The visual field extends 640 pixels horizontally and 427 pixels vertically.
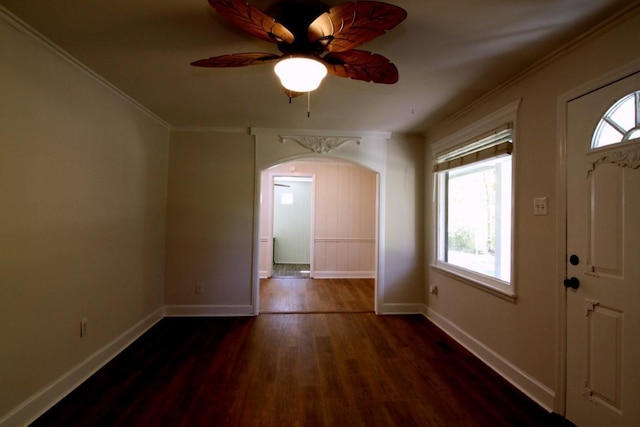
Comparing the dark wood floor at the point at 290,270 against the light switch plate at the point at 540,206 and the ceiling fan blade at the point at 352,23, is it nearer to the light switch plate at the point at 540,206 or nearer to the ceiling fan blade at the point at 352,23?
the light switch plate at the point at 540,206

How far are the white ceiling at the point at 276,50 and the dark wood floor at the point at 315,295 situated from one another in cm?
255

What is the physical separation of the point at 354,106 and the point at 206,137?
1.93 meters

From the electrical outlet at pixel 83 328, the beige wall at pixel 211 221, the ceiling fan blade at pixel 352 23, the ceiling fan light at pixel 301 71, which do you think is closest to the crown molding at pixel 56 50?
the beige wall at pixel 211 221

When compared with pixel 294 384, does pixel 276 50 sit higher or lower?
higher

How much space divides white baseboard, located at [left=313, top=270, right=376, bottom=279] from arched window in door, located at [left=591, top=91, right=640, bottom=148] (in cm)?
470

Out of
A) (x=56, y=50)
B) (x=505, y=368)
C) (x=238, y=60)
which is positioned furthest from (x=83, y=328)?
(x=505, y=368)

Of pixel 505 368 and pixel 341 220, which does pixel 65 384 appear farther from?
pixel 341 220

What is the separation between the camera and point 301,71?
4.80 ft

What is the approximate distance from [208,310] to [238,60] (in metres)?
3.02

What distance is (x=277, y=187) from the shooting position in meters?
8.12

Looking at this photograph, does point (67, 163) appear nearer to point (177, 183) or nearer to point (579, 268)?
point (177, 183)

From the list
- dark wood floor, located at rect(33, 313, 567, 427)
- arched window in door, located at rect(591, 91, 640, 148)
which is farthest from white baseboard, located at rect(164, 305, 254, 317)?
arched window in door, located at rect(591, 91, 640, 148)

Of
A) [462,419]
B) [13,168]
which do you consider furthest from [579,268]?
[13,168]

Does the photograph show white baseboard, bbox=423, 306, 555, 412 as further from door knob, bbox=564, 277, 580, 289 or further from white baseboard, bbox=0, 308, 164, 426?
white baseboard, bbox=0, 308, 164, 426
